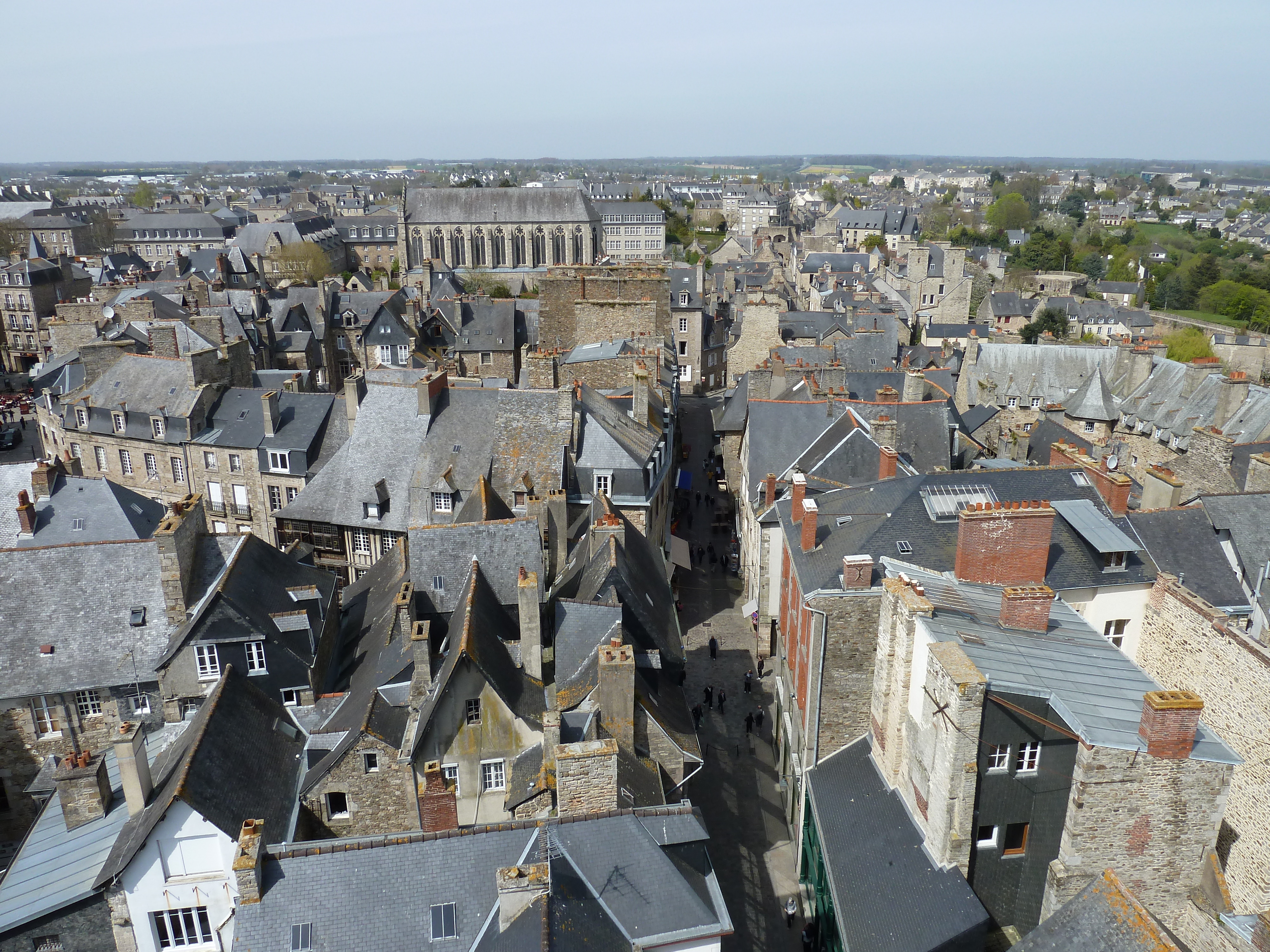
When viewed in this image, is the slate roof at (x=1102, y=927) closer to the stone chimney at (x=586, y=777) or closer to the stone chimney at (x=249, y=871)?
the stone chimney at (x=586, y=777)

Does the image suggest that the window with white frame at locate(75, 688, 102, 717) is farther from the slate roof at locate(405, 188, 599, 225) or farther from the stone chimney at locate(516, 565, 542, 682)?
the slate roof at locate(405, 188, 599, 225)

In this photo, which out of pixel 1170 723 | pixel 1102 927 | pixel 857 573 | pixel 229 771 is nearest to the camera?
pixel 1102 927

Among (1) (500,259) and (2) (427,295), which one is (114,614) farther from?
(1) (500,259)

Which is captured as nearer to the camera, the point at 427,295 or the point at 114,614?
the point at 114,614

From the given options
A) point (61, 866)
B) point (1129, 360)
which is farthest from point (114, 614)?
point (1129, 360)

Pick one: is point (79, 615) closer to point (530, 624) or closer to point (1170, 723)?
point (530, 624)

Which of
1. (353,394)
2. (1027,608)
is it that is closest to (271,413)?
(353,394)
